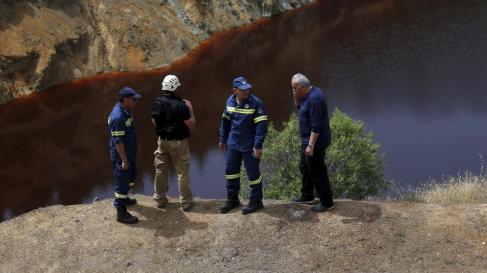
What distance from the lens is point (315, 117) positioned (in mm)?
8266

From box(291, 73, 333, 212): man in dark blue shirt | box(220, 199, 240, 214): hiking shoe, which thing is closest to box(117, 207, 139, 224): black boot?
box(220, 199, 240, 214): hiking shoe

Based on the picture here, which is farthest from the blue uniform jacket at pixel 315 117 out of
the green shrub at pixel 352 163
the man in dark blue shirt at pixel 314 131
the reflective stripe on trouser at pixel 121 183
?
the green shrub at pixel 352 163

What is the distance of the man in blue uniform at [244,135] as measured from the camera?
339 inches

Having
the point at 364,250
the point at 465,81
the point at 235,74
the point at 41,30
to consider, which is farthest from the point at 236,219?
Answer: the point at 41,30

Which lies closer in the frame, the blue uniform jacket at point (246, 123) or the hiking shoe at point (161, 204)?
the blue uniform jacket at point (246, 123)

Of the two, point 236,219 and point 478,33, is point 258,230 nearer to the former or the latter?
point 236,219

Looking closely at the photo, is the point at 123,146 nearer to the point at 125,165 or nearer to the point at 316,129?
the point at 125,165

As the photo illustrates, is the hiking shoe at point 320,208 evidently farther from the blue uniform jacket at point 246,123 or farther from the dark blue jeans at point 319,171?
the blue uniform jacket at point 246,123

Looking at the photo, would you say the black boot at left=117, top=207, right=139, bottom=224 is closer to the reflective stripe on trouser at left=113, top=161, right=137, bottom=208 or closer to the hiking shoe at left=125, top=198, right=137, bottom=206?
the reflective stripe on trouser at left=113, top=161, right=137, bottom=208

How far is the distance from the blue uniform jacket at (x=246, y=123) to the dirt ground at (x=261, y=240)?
1211mm

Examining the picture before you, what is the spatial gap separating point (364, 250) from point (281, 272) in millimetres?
1240

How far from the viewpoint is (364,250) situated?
26.5ft

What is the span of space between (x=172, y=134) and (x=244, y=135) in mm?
1156

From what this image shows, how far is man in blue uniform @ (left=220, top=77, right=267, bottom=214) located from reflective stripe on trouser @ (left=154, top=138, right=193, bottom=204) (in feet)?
2.14
